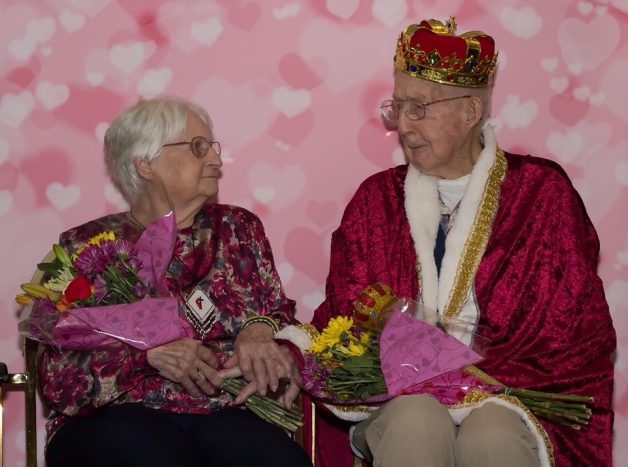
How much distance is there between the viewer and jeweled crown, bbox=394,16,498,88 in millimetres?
3162

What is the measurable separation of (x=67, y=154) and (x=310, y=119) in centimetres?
87

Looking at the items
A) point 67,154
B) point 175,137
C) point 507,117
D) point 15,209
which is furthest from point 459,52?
point 15,209

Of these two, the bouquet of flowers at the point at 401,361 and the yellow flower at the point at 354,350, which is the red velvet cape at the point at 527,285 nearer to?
the bouquet of flowers at the point at 401,361

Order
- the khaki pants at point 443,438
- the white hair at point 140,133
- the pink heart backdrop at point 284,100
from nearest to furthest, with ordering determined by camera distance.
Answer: the khaki pants at point 443,438, the white hair at point 140,133, the pink heart backdrop at point 284,100

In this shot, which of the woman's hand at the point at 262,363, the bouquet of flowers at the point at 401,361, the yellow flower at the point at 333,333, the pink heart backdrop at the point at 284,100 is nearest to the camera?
the bouquet of flowers at the point at 401,361

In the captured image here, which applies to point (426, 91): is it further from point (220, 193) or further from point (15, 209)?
point (15, 209)

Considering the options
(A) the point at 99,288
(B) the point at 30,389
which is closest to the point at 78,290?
(A) the point at 99,288

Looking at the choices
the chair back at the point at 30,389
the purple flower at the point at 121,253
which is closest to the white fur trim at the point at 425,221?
the purple flower at the point at 121,253

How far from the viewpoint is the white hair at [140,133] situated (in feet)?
10.4

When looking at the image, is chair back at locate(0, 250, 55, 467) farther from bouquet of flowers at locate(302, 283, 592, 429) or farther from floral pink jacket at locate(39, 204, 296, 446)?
bouquet of flowers at locate(302, 283, 592, 429)

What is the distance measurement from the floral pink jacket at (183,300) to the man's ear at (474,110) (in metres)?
0.77

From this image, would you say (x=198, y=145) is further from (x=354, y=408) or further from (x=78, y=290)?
(x=354, y=408)

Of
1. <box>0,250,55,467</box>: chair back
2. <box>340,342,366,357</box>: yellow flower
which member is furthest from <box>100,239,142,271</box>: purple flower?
<box>340,342,366,357</box>: yellow flower

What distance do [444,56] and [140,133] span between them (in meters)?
0.99
